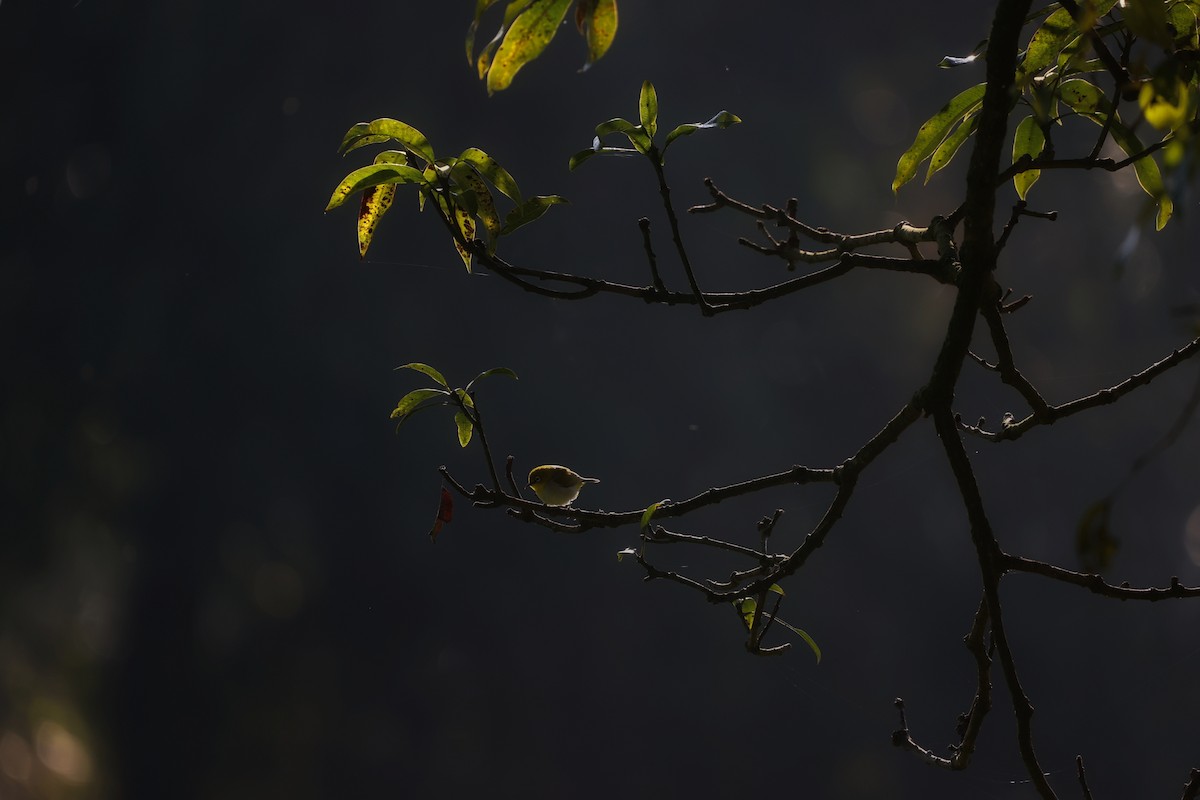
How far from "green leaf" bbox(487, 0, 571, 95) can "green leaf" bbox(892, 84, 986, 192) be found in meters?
0.27

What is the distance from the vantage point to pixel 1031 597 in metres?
2.39

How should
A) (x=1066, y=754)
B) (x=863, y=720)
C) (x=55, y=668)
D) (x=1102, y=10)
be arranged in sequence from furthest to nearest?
1. (x=55, y=668)
2. (x=863, y=720)
3. (x=1066, y=754)
4. (x=1102, y=10)

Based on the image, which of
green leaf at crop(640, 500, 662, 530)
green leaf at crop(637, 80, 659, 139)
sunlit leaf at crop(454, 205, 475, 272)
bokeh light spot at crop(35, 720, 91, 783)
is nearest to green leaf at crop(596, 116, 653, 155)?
green leaf at crop(637, 80, 659, 139)

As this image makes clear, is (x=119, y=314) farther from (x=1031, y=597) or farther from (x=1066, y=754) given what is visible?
(x=1066, y=754)

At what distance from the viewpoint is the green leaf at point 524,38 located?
0.42 metres

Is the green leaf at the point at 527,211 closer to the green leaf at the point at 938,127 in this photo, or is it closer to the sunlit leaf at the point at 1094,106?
the green leaf at the point at 938,127

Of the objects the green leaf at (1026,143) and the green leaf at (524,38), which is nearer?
the green leaf at (524,38)

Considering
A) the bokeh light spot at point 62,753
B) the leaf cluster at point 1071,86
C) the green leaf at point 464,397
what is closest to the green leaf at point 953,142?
the leaf cluster at point 1071,86

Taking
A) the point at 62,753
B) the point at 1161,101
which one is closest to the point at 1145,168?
the point at 1161,101

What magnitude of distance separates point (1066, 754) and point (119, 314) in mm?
2897

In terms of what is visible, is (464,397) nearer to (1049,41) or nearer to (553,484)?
(553,484)

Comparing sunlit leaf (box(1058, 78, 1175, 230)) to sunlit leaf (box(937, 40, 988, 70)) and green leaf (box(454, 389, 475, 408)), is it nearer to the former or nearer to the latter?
sunlit leaf (box(937, 40, 988, 70))

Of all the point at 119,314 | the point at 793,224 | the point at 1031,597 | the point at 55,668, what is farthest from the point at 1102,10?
Result: the point at 55,668

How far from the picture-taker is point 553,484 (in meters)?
0.75
